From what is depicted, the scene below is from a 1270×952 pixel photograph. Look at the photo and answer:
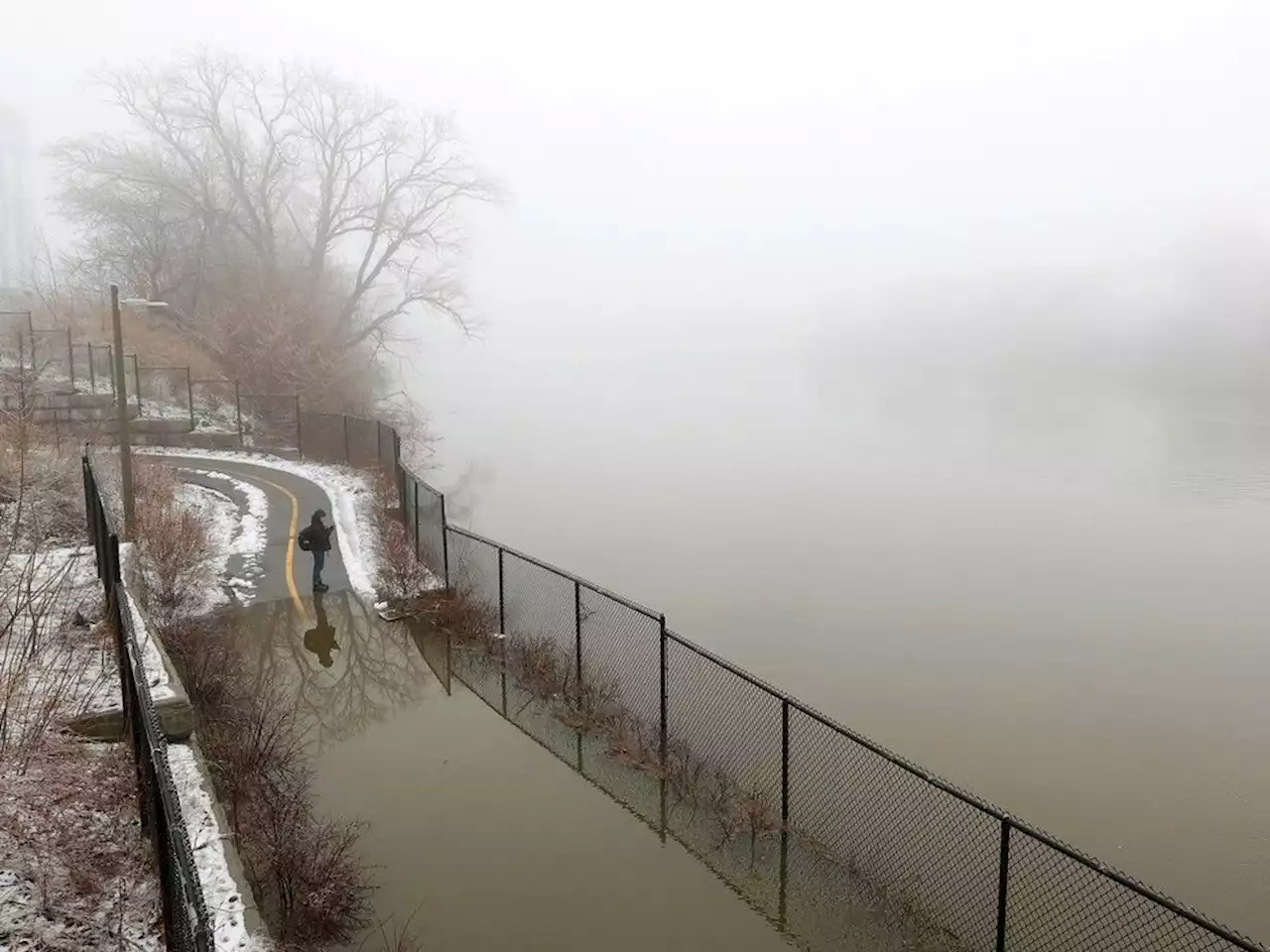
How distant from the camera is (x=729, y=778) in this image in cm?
1230

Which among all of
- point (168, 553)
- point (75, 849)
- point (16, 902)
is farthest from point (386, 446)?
point (16, 902)

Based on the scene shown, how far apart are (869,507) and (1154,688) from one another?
602 inches

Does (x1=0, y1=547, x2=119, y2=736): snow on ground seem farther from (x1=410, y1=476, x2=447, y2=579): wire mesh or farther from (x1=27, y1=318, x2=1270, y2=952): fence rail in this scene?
(x1=410, y1=476, x2=447, y2=579): wire mesh

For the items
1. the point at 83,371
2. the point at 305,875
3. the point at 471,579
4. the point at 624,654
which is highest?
the point at 83,371

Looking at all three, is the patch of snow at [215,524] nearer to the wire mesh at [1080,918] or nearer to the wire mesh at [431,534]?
the wire mesh at [431,534]

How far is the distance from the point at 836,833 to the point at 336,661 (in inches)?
327

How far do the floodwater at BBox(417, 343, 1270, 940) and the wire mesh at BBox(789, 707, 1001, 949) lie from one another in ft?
2.91

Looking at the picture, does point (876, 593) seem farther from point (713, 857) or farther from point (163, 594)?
point (163, 594)

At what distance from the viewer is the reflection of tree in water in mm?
13688

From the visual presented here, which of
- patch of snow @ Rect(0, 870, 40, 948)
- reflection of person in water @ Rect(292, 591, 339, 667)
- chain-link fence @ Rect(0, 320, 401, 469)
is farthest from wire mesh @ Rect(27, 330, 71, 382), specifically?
patch of snow @ Rect(0, 870, 40, 948)

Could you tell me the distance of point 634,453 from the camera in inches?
1742

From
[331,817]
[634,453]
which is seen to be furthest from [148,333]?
[331,817]

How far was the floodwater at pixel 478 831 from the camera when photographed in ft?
30.4

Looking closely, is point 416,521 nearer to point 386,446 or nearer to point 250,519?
point 250,519
